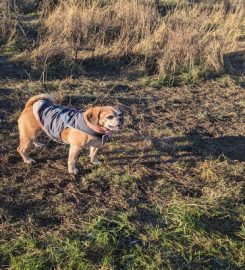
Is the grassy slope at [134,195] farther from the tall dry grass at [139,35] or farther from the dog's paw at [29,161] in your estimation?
the tall dry grass at [139,35]

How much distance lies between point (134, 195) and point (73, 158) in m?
0.71

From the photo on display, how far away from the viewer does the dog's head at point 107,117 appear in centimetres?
393

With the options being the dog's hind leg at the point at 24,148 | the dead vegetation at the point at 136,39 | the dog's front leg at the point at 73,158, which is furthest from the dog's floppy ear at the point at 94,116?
the dead vegetation at the point at 136,39

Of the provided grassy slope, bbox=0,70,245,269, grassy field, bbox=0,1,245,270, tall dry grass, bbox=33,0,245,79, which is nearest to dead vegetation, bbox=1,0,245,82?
tall dry grass, bbox=33,0,245,79

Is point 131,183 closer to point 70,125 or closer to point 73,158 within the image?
point 73,158

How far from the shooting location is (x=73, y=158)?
434 cm

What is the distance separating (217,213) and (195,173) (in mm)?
723

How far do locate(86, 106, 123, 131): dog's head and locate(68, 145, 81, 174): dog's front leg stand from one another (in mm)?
397

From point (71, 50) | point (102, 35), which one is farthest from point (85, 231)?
point (102, 35)

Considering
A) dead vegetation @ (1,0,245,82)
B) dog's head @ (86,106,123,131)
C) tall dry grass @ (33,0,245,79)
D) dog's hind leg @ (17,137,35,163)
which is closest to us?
dog's head @ (86,106,123,131)

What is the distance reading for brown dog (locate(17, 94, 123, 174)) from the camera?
4000 millimetres

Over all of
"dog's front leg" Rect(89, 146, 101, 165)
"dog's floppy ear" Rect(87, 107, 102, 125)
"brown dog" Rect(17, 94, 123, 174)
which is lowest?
"dog's front leg" Rect(89, 146, 101, 165)

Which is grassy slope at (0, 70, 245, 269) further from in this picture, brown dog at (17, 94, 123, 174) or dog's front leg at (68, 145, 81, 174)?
brown dog at (17, 94, 123, 174)

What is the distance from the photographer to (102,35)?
7602 millimetres
